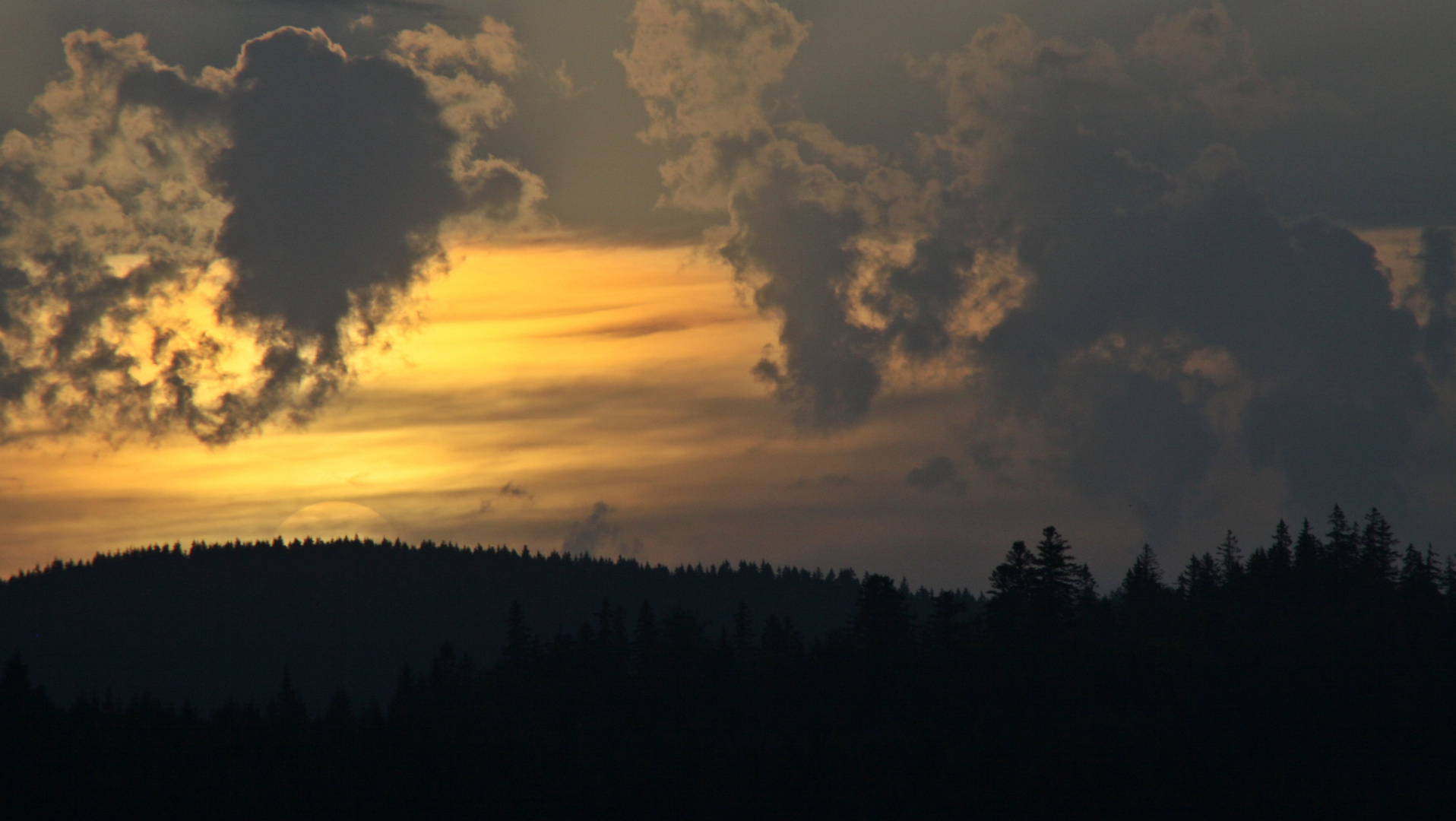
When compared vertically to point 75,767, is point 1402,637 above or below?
above

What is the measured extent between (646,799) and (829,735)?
1944 centimetres

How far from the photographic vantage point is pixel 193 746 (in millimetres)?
131875

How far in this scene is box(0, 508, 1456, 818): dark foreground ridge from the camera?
12294 centimetres

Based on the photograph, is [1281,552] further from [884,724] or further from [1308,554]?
[884,724]

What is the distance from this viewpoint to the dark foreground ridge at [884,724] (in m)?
123

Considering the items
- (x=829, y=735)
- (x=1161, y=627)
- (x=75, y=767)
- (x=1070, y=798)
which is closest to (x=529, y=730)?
(x=829, y=735)

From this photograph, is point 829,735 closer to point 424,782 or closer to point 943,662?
point 943,662

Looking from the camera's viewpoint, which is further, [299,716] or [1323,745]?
[299,716]

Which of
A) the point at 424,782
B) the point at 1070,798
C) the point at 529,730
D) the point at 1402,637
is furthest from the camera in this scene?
the point at 1402,637

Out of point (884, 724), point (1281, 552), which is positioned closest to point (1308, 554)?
point (1281, 552)

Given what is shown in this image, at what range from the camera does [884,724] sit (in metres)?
138

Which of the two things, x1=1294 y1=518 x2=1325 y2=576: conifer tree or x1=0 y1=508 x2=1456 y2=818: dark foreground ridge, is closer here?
x1=0 y1=508 x2=1456 y2=818: dark foreground ridge

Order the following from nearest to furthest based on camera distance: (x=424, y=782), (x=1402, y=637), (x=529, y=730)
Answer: (x=424, y=782) → (x=529, y=730) → (x=1402, y=637)

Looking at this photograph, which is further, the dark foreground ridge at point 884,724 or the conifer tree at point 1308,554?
the conifer tree at point 1308,554
